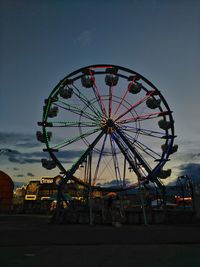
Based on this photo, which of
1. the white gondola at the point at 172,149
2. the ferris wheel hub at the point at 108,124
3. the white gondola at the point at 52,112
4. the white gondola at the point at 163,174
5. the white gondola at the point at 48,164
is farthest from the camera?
the white gondola at the point at 172,149

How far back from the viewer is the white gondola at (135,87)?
27.8 metres

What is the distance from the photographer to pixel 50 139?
990 inches

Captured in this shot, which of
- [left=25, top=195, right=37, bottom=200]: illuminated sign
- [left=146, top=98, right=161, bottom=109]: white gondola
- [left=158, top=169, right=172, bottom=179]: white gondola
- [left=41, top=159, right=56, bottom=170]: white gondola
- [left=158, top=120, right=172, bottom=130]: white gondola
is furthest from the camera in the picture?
[left=25, top=195, right=37, bottom=200]: illuminated sign

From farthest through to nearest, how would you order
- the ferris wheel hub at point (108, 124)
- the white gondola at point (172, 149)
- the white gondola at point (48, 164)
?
the white gondola at point (172, 149), the ferris wheel hub at point (108, 124), the white gondola at point (48, 164)

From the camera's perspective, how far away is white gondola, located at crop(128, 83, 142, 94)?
27.8 m

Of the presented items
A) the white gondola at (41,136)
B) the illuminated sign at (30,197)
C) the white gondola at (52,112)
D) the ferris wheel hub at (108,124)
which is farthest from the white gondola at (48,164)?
the illuminated sign at (30,197)

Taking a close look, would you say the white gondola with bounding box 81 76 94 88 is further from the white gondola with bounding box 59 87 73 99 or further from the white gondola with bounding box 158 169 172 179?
the white gondola with bounding box 158 169 172 179

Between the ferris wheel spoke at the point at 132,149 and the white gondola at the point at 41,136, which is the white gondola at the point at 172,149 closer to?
the ferris wheel spoke at the point at 132,149

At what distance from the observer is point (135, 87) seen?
91.3 feet

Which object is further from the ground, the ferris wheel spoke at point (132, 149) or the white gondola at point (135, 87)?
the white gondola at point (135, 87)

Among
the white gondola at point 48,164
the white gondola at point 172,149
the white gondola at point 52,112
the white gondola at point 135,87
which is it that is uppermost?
the white gondola at point 135,87

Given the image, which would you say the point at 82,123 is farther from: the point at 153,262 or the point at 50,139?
the point at 153,262

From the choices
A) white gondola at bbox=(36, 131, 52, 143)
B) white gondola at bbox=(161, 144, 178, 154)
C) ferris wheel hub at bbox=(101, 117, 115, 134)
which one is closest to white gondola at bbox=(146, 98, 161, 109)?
white gondola at bbox=(161, 144, 178, 154)

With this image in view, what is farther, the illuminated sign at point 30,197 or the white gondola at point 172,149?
the illuminated sign at point 30,197
